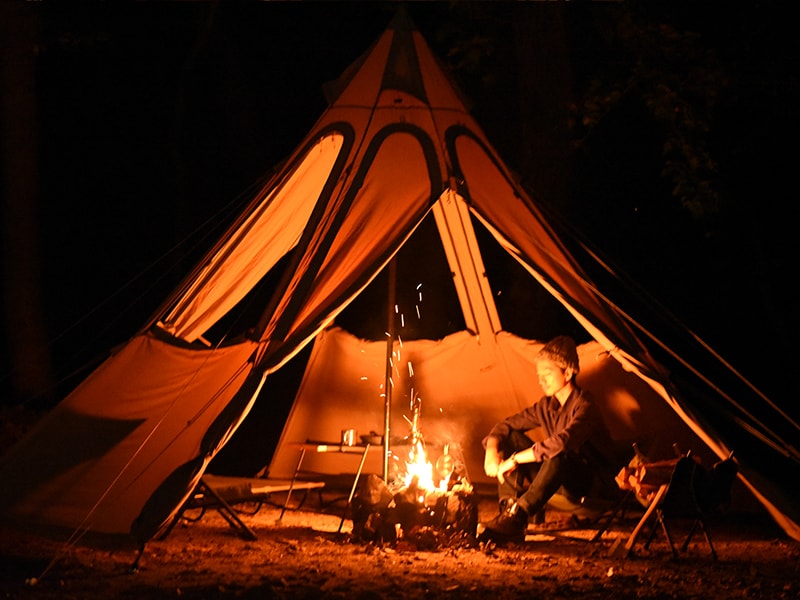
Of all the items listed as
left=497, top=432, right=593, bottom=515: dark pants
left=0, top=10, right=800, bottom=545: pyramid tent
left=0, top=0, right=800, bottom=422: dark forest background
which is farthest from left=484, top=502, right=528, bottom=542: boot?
left=0, top=0, right=800, bottom=422: dark forest background

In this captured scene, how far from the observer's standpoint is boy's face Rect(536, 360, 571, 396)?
632 cm

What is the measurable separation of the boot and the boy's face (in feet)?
2.31

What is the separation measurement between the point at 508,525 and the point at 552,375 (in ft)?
2.81

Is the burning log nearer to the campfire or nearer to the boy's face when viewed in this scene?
the campfire

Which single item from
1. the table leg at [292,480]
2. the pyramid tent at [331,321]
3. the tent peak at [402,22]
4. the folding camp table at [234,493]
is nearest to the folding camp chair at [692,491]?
the pyramid tent at [331,321]

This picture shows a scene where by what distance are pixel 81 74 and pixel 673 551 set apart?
37.7 ft

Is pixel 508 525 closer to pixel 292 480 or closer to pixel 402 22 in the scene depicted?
pixel 292 480

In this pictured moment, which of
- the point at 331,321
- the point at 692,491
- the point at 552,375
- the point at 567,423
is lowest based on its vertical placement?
the point at 692,491

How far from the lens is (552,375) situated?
635 centimetres

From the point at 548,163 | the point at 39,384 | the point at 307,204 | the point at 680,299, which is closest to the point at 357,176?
the point at 307,204

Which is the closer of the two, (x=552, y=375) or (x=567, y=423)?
(x=567, y=423)

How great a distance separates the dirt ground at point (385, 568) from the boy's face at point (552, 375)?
81 centimetres

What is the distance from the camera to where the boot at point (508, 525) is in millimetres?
5973

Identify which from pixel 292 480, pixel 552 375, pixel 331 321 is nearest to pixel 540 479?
pixel 552 375
